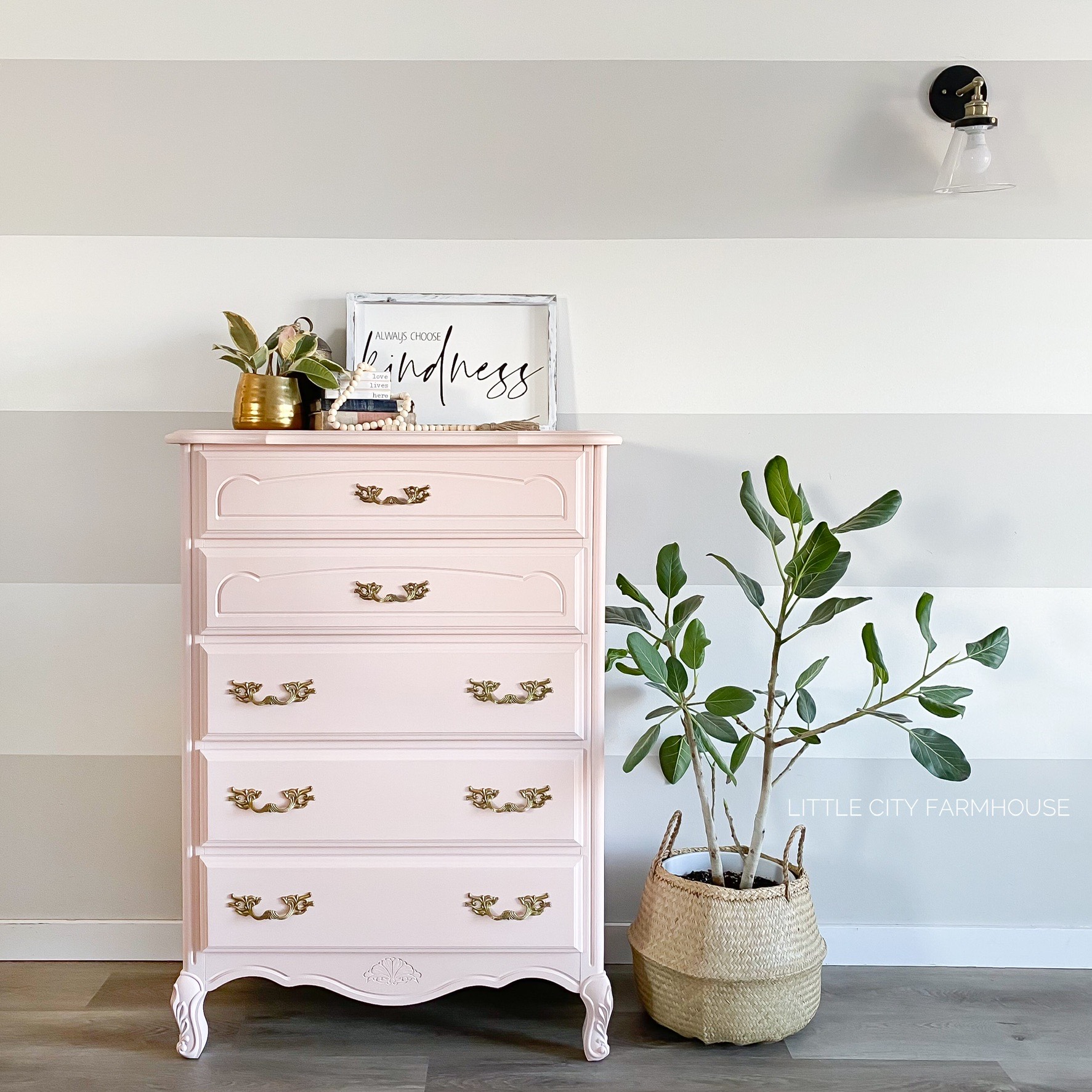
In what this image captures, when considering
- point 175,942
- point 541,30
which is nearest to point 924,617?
point 541,30

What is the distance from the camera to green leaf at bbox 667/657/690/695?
6.31 feet

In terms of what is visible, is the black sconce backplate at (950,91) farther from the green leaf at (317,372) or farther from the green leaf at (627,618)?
the green leaf at (317,372)

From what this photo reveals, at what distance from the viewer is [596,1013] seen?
1.88 meters

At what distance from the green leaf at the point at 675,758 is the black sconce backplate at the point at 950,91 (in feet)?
4.88

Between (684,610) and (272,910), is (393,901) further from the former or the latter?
(684,610)

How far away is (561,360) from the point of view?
2254 mm

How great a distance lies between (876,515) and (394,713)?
40.1 inches

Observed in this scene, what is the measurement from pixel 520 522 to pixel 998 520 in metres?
1.19

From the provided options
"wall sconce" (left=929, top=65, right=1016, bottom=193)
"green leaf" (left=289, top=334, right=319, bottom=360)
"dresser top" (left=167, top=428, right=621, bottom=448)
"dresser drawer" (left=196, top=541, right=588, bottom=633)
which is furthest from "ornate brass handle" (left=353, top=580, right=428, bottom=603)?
"wall sconce" (left=929, top=65, right=1016, bottom=193)

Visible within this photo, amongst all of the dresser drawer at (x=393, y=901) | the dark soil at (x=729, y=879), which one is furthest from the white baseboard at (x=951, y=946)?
the dresser drawer at (x=393, y=901)

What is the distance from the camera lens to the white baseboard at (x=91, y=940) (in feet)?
7.59

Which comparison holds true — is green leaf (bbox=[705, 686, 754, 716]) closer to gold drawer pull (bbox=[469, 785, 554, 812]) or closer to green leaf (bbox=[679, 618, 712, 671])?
green leaf (bbox=[679, 618, 712, 671])

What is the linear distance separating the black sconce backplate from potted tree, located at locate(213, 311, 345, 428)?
145 centimetres

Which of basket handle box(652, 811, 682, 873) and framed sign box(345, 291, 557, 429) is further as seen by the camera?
framed sign box(345, 291, 557, 429)
